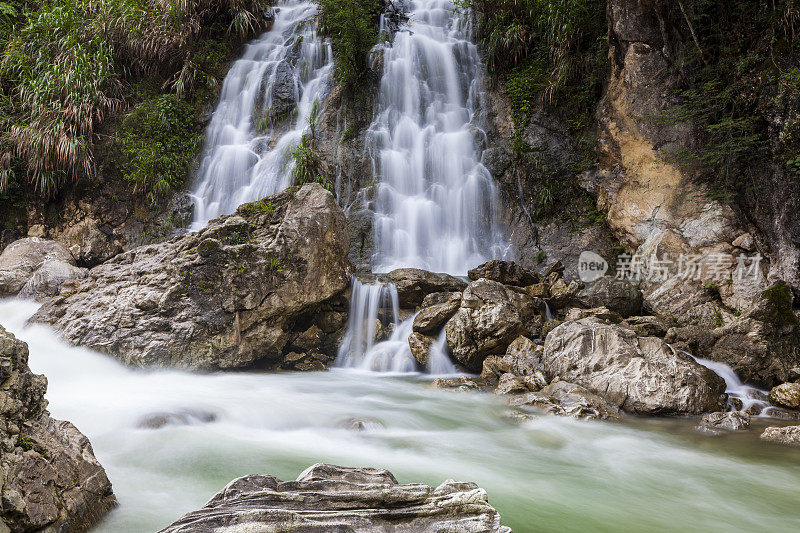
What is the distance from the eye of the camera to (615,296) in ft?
25.5

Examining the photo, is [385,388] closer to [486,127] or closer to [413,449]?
[413,449]

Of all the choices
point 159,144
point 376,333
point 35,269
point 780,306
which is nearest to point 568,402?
point 780,306

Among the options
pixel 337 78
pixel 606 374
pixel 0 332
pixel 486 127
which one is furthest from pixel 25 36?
pixel 606 374

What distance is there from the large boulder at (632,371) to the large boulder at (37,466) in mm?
4925

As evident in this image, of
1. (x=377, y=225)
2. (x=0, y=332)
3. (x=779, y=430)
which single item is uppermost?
(x=377, y=225)

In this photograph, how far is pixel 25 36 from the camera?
1201 cm

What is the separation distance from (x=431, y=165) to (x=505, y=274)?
3799mm

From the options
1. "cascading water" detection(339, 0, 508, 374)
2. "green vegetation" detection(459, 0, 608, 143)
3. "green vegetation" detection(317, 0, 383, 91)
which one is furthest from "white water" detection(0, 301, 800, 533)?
"green vegetation" detection(317, 0, 383, 91)

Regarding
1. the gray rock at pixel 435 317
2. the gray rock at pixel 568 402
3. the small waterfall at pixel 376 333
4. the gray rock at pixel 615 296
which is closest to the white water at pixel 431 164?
the small waterfall at pixel 376 333

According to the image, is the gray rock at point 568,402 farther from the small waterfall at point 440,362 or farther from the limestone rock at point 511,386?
the small waterfall at point 440,362

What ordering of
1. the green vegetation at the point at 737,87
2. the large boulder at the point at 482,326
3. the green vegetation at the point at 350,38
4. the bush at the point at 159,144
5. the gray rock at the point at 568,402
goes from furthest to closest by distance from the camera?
1. the green vegetation at the point at 350,38
2. the bush at the point at 159,144
3. the green vegetation at the point at 737,87
4. the large boulder at the point at 482,326
5. the gray rock at the point at 568,402

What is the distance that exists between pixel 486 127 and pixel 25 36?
11828 mm

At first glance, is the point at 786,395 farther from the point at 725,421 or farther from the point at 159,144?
the point at 159,144

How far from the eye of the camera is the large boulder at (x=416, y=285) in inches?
315
